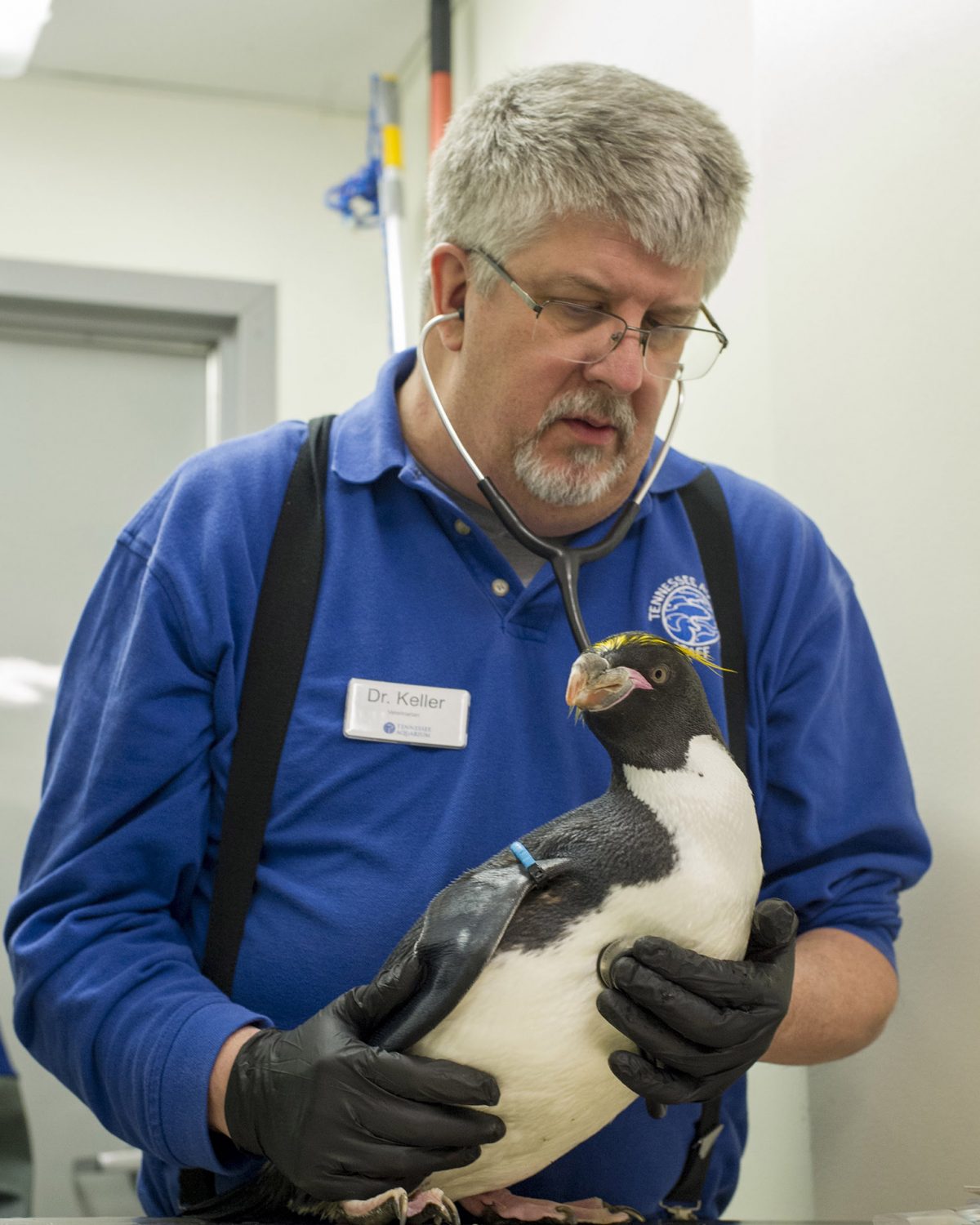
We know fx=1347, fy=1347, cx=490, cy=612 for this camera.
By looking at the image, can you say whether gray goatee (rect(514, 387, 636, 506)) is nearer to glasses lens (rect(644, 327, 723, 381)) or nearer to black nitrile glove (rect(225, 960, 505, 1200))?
glasses lens (rect(644, 327, 723, 381))

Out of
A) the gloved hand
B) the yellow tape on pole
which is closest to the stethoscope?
the gloved hand

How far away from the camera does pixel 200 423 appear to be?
3293 mm

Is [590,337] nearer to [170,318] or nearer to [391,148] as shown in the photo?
[391,148]

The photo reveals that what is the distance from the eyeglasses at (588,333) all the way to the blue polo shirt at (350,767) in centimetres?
18

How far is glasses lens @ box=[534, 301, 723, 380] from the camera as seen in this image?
1310mm

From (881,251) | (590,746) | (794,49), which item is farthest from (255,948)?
(794,49)

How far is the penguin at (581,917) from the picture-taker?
985 mm

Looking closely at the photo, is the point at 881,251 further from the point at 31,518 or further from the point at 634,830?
the point at 31,518

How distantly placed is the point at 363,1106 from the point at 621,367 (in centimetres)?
72

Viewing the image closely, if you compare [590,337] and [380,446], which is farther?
[380,446]

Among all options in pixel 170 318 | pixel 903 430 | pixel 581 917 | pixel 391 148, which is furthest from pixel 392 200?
pixel 581 917

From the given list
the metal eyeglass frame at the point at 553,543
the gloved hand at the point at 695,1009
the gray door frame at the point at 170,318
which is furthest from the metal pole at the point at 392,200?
the gloved hand at the point at 695,1009

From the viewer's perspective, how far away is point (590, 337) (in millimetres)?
1313

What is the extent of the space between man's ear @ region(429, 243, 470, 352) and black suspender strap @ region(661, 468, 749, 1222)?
0.31m
